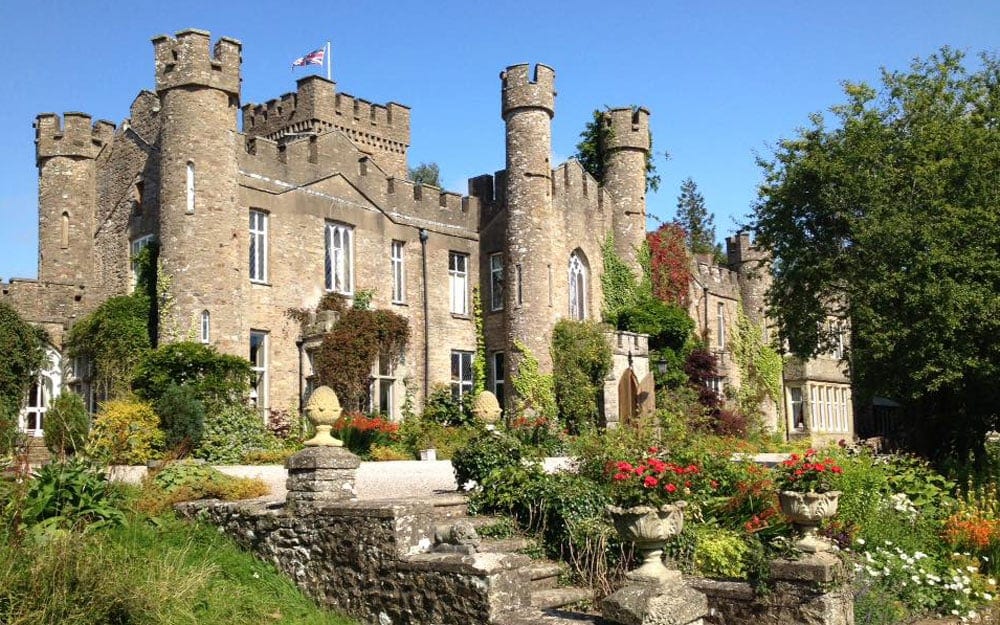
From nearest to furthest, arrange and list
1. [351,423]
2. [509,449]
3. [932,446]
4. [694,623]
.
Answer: [694,623] → [509,449] → [932,446] → [351,423]

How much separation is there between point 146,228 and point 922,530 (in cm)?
1824

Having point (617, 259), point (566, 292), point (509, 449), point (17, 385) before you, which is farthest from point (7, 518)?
point (617, 259)

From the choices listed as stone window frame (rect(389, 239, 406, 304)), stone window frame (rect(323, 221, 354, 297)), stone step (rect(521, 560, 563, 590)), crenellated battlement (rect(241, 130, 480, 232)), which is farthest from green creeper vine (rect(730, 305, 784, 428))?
stone step (rect(521, 560, 563, 590))

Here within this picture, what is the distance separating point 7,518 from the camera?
9664 millimetres

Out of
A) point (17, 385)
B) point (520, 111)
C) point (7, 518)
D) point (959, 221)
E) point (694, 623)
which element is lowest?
point (694, 623)

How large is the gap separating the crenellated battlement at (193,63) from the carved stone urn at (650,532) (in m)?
17.1

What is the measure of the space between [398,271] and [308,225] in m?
3.20

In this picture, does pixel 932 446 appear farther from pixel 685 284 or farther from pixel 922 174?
pixel 685 284

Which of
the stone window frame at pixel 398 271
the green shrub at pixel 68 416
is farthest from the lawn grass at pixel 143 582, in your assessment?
the stone window frame at pixel 398 271

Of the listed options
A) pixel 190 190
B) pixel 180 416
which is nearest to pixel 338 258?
pixel 190 190

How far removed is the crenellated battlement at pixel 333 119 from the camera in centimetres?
2944

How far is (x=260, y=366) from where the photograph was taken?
76.4ft

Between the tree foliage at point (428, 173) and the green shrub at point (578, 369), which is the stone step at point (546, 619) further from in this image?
the tree foliage at point (428, 173)

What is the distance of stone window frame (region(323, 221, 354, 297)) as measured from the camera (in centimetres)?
2516
